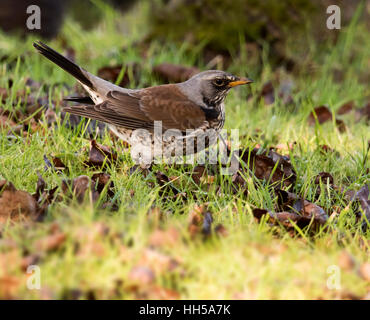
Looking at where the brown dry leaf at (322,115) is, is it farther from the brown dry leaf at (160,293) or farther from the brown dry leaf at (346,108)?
the brown dry leaf at (160,293)

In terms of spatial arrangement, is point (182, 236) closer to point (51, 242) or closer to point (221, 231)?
point (221, 231)

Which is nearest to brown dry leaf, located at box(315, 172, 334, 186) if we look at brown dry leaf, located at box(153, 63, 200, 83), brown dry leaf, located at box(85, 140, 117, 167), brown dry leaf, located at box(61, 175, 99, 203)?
brown dry leaf, located at box(85, 140, 117, 167)

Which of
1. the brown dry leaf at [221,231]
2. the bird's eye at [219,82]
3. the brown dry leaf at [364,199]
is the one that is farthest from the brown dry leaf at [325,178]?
the brown dry leaf at [221,231]

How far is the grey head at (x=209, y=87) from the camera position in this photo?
15.8ft

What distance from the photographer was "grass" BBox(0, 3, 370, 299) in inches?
102

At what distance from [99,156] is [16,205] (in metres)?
1.07

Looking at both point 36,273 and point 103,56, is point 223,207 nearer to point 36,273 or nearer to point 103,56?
point 36,273

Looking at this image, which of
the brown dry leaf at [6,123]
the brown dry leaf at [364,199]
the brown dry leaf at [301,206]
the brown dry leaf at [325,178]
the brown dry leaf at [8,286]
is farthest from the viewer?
the brown dry leaf at [6,123]

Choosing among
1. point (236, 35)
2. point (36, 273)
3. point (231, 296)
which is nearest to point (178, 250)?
point (231, 296)

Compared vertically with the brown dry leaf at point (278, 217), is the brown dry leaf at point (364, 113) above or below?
above

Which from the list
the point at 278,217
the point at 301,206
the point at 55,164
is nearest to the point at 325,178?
the point at 301,206

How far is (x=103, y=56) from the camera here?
7.38m

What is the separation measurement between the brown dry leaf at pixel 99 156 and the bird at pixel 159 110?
19 centimetres
